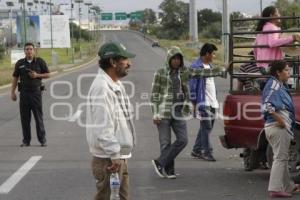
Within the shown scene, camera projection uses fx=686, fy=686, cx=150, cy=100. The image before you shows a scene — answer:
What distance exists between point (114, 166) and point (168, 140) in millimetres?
3899

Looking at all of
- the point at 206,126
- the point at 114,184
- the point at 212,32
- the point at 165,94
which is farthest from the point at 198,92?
the point at 212,32

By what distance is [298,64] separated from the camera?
8734mm

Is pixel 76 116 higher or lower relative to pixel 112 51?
lower

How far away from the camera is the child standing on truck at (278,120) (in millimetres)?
7645

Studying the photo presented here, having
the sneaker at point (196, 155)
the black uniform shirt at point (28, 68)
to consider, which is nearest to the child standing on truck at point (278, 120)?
the sneaker at point (196, 155)

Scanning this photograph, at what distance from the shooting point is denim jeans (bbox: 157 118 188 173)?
9172 millimetres

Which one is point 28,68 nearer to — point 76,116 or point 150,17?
point 76,116

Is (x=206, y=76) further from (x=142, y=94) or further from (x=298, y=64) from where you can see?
(x=142, y=94)

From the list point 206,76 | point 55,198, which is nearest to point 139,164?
point 206,76

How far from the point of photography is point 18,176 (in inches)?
379

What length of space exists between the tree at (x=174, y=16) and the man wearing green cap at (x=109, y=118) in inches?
5233

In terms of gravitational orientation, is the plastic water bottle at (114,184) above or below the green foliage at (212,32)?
below

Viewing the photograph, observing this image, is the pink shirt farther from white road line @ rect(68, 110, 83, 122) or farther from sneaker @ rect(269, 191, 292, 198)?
white road line @ rect(68, 110, 83, 122)

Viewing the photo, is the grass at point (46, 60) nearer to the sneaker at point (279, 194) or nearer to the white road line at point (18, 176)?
the white road line at point (18, 176)
